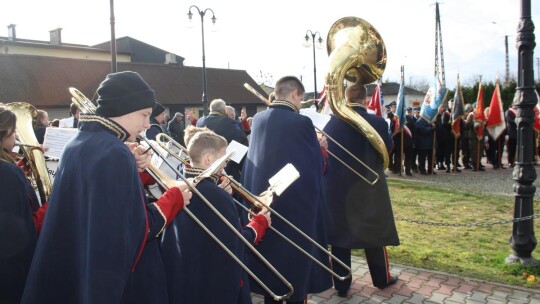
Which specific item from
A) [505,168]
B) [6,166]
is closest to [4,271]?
[6,166]

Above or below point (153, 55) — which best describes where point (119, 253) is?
below

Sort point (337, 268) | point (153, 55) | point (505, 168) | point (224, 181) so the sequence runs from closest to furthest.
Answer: point (224, 181) → point (337, 268) → point (505, 168) → point (153, 55)

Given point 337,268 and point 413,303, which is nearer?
point 413,303

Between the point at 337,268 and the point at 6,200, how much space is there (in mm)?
3195

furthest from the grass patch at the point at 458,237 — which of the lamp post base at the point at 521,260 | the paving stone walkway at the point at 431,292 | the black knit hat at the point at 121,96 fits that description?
the black knit hat at the point at 121,96

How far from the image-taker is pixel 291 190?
13.0 feet

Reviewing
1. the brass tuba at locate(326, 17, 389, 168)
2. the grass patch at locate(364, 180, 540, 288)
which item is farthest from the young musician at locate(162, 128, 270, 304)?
the grass patch at locate(364, 180, 540, 288)

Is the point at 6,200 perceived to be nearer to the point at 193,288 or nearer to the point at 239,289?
the point at 193,288

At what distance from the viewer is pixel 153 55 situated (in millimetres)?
52000

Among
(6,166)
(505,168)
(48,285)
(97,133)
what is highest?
(97,133)

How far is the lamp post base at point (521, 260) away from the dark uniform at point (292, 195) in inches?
107

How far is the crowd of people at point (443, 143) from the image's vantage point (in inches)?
524

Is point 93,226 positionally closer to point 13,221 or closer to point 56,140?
point 13,221

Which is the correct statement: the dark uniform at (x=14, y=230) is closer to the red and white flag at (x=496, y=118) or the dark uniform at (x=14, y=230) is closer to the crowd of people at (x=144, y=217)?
the crowd of people at (x=144, y=217)
